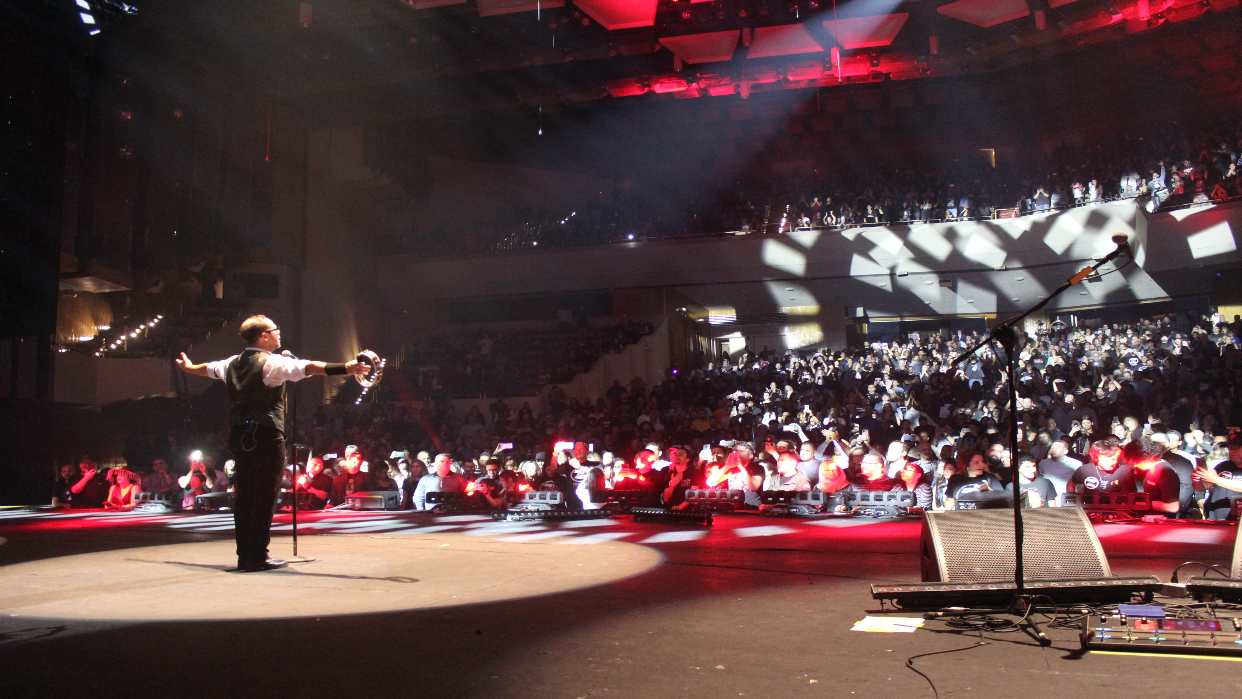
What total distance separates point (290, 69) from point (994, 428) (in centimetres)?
1447

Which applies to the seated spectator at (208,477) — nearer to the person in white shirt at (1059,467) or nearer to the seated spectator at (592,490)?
the seated spectator at (592,490)

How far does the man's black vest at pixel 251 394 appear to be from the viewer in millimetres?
5738

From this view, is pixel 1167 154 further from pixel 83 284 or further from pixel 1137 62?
pixel 83 284

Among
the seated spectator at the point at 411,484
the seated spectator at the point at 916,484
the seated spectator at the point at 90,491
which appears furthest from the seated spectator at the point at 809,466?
the seated spectator at the point at 90,491

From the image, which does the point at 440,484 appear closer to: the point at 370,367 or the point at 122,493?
the point at 122,493

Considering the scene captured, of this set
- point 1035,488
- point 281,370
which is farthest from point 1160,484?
point 281,370

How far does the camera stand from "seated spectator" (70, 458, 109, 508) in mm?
13422

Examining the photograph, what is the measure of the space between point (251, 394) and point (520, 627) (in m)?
2.82

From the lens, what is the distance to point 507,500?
11227 mm

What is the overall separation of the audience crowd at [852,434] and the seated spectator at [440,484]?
0.03 m

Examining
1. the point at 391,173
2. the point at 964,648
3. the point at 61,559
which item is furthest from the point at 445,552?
the point at 391,173

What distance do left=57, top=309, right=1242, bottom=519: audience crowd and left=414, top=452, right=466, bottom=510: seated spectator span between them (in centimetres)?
3

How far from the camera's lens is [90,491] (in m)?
13.5

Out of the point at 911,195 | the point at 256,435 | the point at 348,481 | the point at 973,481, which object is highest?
the point at 911,195
